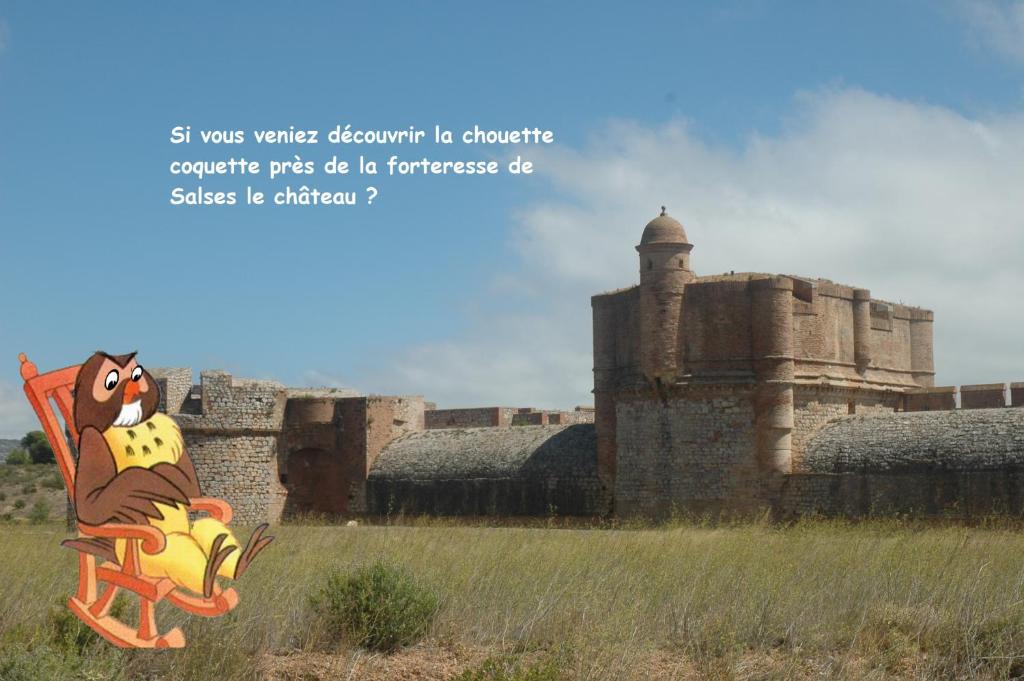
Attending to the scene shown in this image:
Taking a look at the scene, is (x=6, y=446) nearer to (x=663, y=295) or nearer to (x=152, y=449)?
(x=663, y=295)

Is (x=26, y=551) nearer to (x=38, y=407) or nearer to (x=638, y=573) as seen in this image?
(x=638, y=573)

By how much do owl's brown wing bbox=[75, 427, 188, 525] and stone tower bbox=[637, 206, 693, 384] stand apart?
21.7 meters

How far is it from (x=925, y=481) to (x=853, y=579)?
12.4m

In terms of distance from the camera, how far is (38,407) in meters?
5.75

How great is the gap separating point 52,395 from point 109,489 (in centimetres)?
56

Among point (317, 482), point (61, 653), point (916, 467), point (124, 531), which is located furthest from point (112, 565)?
point (317, 482)

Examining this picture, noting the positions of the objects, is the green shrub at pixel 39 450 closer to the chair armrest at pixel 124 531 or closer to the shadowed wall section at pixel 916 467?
the shadowed wall section at pixel 916 467

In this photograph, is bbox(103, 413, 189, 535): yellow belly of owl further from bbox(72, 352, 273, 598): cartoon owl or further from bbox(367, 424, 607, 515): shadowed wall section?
bbox(367, 424, 607, 515): shadowed wall section

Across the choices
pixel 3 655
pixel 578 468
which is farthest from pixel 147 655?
pixel 578 468

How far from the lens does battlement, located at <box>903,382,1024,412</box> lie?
28859 millimetres

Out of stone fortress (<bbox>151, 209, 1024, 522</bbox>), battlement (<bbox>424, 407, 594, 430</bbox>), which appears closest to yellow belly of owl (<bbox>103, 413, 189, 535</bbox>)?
stone fortress (<bbox>151, 209, 1024, 522</bbox>)

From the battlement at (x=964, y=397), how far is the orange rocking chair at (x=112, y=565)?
2535 centimetres

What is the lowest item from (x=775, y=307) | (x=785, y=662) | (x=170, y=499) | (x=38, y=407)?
(x=785, y=662)

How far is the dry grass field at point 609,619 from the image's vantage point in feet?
32.6
